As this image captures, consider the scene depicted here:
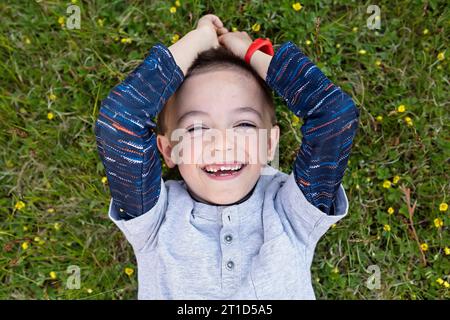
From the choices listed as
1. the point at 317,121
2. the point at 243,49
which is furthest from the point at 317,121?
the point at 243,49

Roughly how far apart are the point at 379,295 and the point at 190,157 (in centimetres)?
134

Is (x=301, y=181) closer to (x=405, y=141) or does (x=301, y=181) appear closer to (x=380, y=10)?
(x=405, y=141)

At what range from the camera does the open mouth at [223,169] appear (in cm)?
198

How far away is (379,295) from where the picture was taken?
249cm

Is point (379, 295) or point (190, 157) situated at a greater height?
point (190, 157)

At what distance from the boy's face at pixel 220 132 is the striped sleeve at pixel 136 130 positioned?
12 centimetres

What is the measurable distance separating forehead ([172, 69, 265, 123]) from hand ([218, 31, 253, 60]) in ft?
0.64

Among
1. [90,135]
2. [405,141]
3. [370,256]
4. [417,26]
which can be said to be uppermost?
[417,26]

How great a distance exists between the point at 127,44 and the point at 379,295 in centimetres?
198

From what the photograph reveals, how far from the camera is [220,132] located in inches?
75.9

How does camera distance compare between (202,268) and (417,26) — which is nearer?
(202,268)

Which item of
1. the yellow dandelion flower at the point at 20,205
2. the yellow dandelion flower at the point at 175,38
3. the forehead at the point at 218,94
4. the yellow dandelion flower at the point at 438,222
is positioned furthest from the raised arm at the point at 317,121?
the yellow dandelion flower at the point at 20,205

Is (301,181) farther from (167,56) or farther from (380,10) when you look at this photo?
(380,10)

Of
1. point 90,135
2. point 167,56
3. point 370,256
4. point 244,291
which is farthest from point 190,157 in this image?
point 370,256
